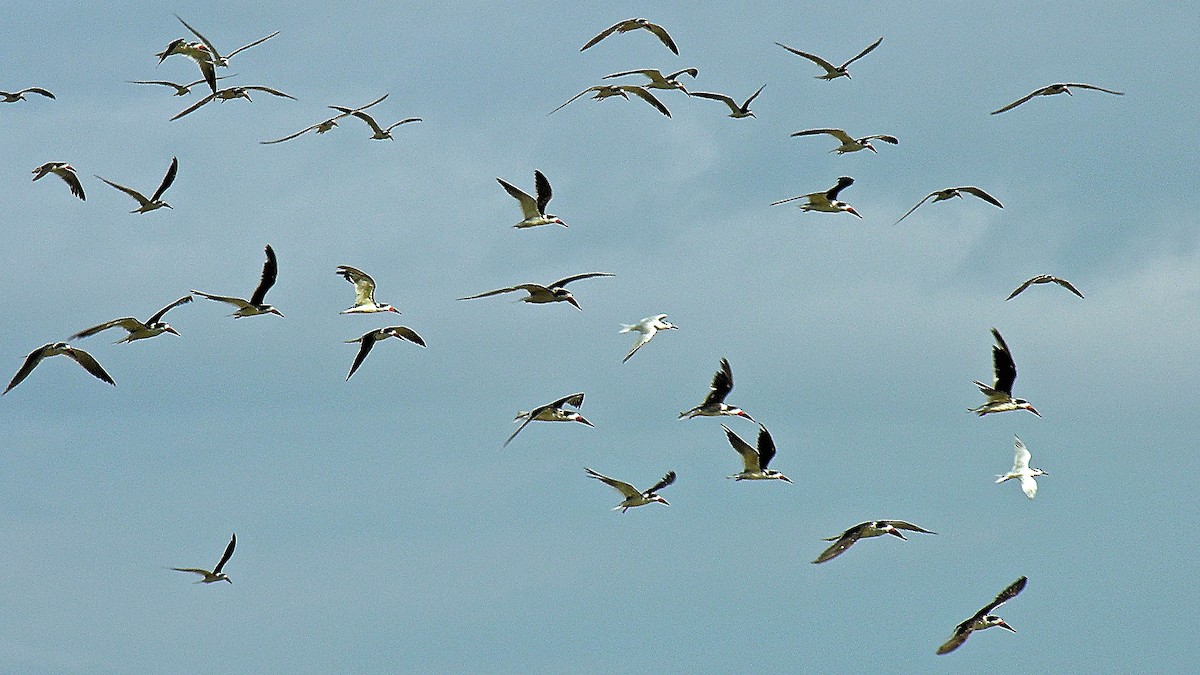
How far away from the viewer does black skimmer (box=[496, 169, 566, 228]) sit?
45.8m

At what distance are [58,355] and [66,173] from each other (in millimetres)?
11984

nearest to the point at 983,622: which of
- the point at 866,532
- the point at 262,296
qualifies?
the point at 866,532

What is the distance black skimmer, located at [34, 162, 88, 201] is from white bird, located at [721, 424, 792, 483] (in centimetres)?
2062

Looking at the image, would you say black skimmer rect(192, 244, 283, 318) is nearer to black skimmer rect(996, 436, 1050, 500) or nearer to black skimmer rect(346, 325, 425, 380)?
black skimmer rect(346, 325, 425, 380)

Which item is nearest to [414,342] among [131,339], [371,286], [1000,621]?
[371,286]

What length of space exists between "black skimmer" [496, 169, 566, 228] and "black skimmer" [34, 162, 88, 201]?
13926mm

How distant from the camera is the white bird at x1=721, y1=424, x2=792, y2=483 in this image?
4466 centimetres

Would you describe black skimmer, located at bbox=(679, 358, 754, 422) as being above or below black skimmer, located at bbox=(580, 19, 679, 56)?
below

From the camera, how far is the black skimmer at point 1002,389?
45.1 m

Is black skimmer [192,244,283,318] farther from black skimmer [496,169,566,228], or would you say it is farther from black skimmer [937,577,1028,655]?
black skimmer [937,577,1028,655]

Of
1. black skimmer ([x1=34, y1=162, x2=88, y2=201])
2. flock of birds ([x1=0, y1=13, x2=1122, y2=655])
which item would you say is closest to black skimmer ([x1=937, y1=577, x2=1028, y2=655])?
flock of birds ([x1=0, y1=13, x2=1122, y2=655])

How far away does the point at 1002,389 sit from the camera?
45.3m

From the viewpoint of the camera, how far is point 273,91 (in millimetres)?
48781

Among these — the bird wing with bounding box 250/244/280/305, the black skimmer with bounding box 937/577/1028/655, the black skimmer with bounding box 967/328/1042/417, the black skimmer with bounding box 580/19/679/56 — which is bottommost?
the black skimmer with bounding box 937/577/1028/655
